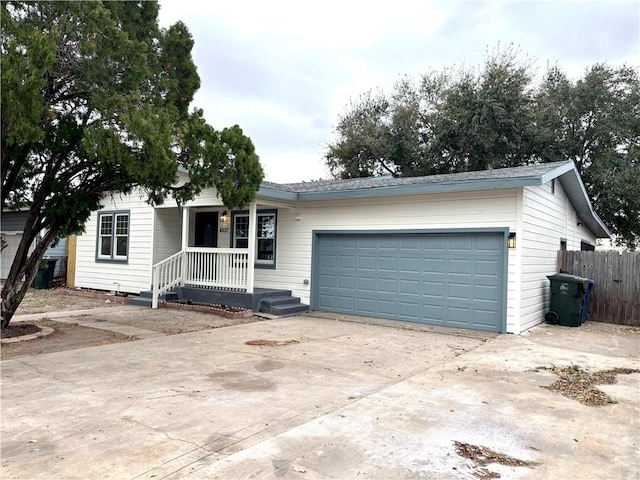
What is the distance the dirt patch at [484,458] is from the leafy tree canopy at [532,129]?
17.9 m

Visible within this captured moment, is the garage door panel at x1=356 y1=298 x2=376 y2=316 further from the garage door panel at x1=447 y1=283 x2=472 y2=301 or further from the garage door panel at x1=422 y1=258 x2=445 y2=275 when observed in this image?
the garage door panel at x1=447 y1=283 x2=472 y2=301

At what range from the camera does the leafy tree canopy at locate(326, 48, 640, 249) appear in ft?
59.9

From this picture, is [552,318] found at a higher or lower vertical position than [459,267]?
lower

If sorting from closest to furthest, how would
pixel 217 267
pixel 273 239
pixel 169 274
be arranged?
pixel 217 267, pixel 169 274, pixel 273 239

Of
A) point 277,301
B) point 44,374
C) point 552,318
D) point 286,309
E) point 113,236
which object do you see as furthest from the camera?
point 113,236

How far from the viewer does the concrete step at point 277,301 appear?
1036cm

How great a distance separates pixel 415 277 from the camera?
31.1 feet

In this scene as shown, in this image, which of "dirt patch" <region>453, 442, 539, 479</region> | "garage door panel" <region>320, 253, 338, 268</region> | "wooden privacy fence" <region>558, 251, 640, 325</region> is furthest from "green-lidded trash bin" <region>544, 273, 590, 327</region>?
"dirt patch" <region>453, 442, 539, 479</region>

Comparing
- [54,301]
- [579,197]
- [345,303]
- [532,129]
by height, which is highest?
[532,129]

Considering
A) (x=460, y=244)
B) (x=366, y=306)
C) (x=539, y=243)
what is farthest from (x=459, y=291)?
(x=366, y=306)

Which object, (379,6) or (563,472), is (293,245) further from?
(563,472)

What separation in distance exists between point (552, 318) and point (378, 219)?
4308 millimetres

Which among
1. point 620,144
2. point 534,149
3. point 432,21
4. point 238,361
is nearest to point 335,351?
point 238,361

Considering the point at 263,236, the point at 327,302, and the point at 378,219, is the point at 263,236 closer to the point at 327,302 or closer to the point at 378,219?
the point at 327,302
